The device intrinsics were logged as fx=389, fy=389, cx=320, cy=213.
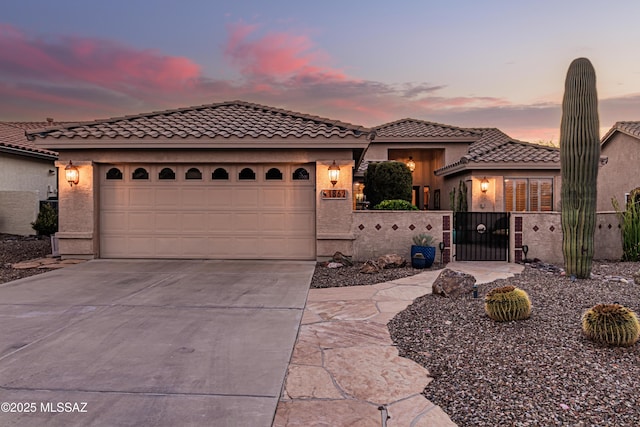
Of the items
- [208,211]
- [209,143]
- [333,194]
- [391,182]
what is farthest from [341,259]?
[391,182]

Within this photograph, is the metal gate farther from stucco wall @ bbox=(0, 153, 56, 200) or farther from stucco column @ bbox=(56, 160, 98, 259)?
stucco wall @ bbox=(0, 153, 56, 200)

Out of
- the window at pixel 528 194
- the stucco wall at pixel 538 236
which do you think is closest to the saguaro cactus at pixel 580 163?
the stucco wall at pixel 538 236

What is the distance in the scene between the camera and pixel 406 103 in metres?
23.1

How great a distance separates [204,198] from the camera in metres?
11.0

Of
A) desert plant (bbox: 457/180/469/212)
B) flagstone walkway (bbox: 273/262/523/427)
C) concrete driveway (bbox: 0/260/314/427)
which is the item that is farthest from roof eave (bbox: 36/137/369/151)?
desert plant (bbox: 457/180/469/212)

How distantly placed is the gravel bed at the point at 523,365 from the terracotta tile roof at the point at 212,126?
6.21 meters

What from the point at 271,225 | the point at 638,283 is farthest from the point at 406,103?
the point at 638,283

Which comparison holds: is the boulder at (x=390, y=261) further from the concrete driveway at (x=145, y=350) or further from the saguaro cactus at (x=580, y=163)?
the saguaro cactus at (x=580, y=163)

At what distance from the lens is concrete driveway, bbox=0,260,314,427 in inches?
118

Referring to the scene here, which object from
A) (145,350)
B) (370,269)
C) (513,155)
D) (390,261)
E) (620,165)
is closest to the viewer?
(145,350)

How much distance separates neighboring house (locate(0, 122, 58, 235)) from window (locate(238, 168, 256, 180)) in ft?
28.1

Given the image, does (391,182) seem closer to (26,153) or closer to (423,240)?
(423,240)

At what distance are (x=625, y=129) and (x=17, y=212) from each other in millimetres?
28113

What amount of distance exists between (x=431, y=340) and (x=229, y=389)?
2431mm
